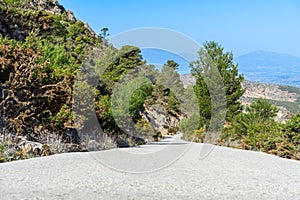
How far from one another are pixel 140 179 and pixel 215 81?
1755 cm

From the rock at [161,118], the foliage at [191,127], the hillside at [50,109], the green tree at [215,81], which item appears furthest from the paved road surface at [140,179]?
the rock at [161,118]

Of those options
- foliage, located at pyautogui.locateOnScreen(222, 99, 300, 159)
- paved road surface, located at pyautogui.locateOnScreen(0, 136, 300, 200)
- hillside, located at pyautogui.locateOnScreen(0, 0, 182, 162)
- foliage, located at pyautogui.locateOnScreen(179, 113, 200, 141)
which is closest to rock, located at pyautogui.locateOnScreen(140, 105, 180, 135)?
foliage, located at pyautogui.locateOnScreen(179, 113, 200, 141)

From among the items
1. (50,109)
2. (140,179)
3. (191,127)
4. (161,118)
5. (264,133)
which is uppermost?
(161,118)

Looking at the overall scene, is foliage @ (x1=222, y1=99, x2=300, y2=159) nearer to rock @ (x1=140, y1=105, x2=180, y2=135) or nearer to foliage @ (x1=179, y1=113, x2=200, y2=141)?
foliage @ (x1=179, y1=113, x2=200, y2=141)

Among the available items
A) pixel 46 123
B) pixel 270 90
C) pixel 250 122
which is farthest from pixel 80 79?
pixel 270 90

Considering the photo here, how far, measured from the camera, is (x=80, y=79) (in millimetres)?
13414

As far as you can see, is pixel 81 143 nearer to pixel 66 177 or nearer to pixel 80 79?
pixel 80 79

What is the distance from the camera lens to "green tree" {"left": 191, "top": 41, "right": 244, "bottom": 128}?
23.9 meters

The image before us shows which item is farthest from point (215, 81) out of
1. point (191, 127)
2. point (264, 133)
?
point (264, 133)

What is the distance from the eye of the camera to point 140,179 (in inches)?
267

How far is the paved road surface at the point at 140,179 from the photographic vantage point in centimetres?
552

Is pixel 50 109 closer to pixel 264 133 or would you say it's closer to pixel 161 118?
pixel 264 133

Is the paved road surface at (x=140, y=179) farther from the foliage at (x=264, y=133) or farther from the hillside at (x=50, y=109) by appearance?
the foliage at (x=264, y=133)

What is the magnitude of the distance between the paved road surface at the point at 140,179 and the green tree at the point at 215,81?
566 inches
